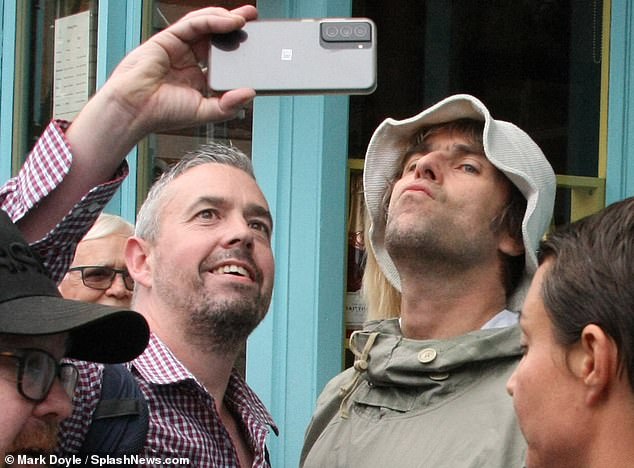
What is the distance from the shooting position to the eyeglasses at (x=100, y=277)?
3547 mm

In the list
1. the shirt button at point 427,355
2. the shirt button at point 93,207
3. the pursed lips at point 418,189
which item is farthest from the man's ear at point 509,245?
the shirt button at point 93,207

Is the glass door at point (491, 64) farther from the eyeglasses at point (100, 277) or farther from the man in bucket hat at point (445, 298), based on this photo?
the man in bucket hat at point (445, 298)

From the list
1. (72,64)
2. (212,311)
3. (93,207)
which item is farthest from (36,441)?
(72,64)

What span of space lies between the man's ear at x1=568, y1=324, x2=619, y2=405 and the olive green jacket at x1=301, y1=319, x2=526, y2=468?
25.2 inches

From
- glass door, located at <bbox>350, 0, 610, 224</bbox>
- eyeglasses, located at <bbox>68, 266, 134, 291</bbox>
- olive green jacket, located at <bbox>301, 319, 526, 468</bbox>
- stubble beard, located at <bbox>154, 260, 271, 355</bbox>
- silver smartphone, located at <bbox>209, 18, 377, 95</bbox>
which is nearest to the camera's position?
silver smartphone, located at <bbox>209, 18, 377, 95</bbox>

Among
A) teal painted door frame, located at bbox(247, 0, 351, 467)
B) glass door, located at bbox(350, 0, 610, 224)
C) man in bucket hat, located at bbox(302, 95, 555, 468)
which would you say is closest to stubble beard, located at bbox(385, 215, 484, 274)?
man in bucket hat, located at bbox(302, 95, 555, 468)

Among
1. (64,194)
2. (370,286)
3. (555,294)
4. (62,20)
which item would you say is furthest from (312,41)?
(62,20)

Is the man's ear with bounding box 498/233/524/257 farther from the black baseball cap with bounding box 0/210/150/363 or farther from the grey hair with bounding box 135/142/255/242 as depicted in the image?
the black baseball cap with bounding box 0/210/150/363

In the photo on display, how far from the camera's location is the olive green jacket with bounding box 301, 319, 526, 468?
220 cm

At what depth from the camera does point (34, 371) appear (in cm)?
170

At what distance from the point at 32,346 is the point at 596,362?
0.87 meters

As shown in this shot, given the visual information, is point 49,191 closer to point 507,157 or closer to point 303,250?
point 507,157

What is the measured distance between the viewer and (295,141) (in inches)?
153

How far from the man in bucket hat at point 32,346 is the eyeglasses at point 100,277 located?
1.75 metres
